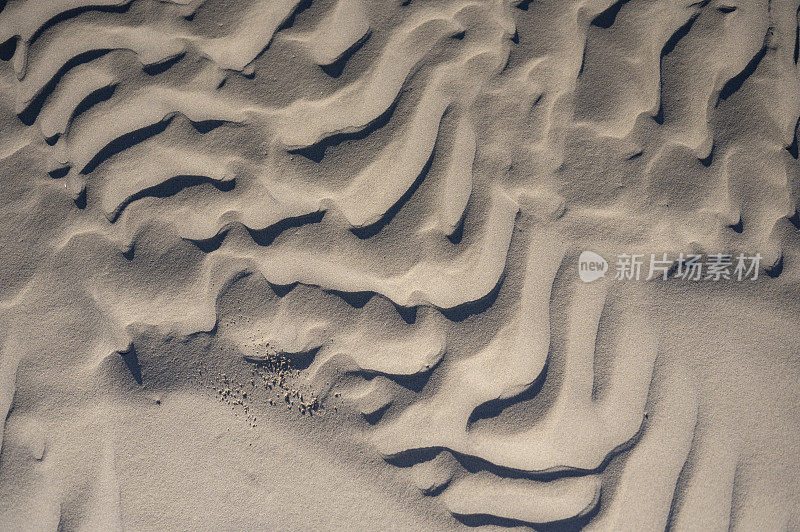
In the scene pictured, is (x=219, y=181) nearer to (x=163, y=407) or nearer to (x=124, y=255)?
(x=124, y=255)

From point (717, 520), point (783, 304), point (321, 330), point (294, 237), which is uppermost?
point (294, 237)

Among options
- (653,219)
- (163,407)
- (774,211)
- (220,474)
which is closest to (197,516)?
(220,474)

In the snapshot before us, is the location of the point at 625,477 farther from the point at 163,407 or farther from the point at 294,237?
the point at 163,407

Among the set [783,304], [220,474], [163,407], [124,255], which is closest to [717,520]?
[783,304]

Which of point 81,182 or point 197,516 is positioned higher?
point 81,182

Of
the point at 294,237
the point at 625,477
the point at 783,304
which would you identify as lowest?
the point at 625,477

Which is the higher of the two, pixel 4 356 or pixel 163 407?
pixel 4 356
